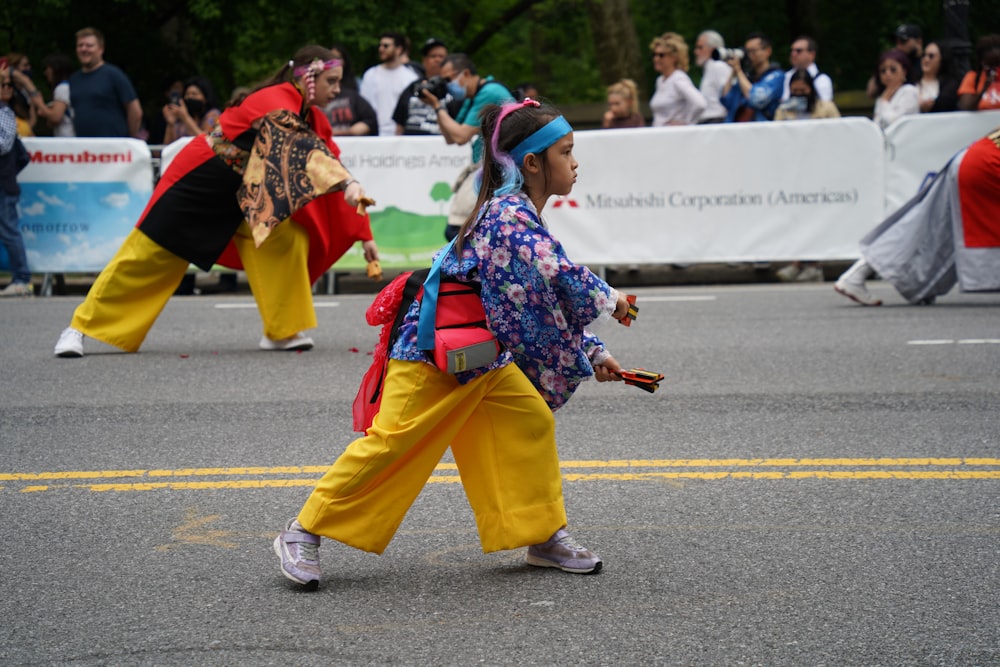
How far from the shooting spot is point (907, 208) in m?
10.1

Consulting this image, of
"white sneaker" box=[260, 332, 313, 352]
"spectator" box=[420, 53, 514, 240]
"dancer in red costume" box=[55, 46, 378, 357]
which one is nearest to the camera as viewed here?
"dancer in red costume" box=[55, 46, 378, 357]

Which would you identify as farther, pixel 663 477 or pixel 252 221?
pixel 252 221

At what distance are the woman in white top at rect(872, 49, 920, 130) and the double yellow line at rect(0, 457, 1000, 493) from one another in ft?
24.6

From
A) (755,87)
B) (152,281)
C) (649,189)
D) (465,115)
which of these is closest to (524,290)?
(152,281)

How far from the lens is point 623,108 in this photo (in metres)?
12.8

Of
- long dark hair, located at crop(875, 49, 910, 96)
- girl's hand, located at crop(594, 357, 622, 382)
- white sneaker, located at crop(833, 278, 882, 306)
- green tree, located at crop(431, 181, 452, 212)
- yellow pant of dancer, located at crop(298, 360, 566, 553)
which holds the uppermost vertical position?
long dark hair, located at crop(875, 49, 910, 96)

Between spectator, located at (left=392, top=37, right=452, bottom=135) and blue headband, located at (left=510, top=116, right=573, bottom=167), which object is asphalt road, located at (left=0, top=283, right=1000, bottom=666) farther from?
spectator, located at (left=392, top=37, right=452, bottom=135)

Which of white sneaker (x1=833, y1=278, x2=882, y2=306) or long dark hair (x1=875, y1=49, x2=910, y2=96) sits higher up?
long dark hair (x1=875, y1=49, x2=910, y2=96)

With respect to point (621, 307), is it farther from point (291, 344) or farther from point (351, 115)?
point (351, 115)

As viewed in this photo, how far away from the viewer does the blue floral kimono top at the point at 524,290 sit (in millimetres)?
3814

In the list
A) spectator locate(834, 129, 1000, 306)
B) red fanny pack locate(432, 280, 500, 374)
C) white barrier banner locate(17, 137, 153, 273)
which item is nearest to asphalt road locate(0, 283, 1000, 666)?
red fanny pack locate(432, 280, 500, 374)

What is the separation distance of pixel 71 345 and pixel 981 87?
304 inches

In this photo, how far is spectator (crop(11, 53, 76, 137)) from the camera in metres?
12.9

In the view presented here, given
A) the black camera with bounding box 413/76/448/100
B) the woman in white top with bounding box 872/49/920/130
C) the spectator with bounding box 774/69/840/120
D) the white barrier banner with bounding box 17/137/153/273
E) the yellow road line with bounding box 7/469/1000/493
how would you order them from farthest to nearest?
the spectator with bounding box 774/69/840/120 < the woman in white top with bounding box 872/49/920/130 < the white barrier banner with bounding box 17/137/153/273 < the black camera with bounding box 413/76/448/100 < the yellow road line with bounding box 7/469/1000/493
